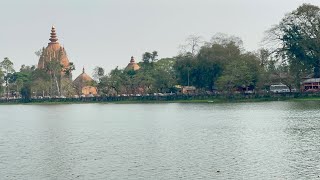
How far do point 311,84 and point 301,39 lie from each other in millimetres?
9987

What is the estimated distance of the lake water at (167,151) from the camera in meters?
28.5

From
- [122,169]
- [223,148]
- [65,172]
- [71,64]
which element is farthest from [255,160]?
[71,64]

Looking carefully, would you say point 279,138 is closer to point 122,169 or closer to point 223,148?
point 223,148

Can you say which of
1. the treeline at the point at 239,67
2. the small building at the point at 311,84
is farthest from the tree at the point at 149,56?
the small building at the point at 311,84

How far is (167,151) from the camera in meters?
35.5

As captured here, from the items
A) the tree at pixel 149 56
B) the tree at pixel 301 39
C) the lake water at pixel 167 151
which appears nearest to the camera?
the lake water at pixel 167 151

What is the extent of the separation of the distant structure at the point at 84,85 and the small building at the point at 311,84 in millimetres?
53530

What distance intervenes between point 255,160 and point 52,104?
332ft

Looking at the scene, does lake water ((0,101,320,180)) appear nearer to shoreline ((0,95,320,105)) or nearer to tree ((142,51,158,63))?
shoreline ((0,95,320,105))

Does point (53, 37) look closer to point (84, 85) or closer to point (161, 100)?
point (84, 85)

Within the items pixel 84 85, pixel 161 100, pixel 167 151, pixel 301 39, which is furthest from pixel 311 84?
pixel 167 151

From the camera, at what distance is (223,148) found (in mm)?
36344

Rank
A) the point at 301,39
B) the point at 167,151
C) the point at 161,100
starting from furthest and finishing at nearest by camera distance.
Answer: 1. the point at 161,100
2. the point at 301,39
3. the point at 167,151

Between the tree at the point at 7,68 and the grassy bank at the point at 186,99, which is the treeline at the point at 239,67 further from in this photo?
the tree at the point at 7,68
